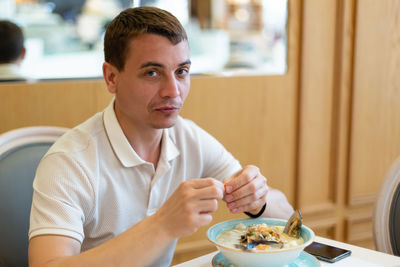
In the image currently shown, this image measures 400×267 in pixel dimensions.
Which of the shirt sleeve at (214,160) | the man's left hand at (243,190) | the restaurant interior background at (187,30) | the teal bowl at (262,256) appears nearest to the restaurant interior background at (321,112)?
the restaurant interior background at (187,30)

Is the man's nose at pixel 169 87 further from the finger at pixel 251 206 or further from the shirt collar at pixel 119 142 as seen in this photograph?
the finger at pixel 251 206

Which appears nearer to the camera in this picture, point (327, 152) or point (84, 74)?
point (84, 74)

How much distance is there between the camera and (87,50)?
207cm

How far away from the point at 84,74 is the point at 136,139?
0.77 metres

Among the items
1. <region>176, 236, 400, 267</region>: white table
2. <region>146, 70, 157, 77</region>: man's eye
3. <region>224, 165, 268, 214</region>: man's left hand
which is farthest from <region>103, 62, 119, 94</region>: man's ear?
<region>176, 236, 400, 267</region>: white table

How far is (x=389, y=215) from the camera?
57.5 inches

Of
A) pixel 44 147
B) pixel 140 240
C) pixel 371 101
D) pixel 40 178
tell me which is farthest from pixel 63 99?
pixel 371 101

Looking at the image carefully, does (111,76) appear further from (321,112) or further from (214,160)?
(321,112)

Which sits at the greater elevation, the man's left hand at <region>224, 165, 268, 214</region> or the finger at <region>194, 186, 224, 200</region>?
the finger at <region>194, 186, 224, 200</region>

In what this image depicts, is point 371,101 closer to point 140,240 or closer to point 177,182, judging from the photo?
point 177,182

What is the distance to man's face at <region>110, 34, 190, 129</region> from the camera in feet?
4.16

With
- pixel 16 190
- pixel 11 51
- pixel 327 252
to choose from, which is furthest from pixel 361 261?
pixel 11 51

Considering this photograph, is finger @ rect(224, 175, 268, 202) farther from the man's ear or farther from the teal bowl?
the man's ear

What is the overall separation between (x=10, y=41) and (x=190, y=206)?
1.24 metres
